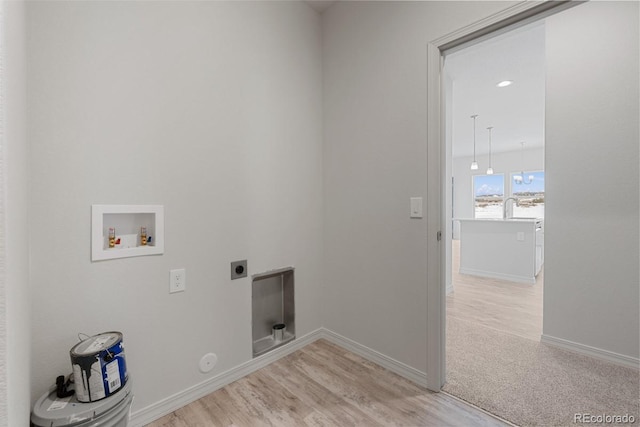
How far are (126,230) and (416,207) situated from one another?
169cm

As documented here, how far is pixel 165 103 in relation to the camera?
159cm

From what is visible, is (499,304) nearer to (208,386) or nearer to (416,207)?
(416,207)


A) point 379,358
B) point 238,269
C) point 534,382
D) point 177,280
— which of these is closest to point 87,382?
point 177,280

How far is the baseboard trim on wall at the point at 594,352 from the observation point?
2061 millimetres

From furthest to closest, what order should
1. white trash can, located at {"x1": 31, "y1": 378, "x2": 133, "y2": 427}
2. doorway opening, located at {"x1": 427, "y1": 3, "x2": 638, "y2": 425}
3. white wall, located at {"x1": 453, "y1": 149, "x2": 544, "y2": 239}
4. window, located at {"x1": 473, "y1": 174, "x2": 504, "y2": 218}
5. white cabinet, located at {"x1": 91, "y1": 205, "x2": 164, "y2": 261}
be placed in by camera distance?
window, located at {"x1": 473, "y1": 174, "x2": 504, "y2": 218} → white wall, located at {"x1": 453, "y1": 149, "x2": 544, "y2": 239} → doorway opening, located at {"x1": 427, "y1": 3, "x2": 638, "y2": 425} → white cabinet, located at {"x1": 91, "y1": 205, "x2": 164, "y2": 261} → white trash can, located at {"x1": 31, "y1": 378, "x2": 133, "y2": 427}

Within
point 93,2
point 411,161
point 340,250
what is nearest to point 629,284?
point 411,161

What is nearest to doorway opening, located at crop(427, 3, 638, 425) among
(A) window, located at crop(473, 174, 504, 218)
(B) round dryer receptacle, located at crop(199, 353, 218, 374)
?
(B) round dryer receptacle, located at crop(199, 353, 218, 374)

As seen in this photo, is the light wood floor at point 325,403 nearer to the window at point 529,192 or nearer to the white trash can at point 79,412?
the white trash can at point 79,412

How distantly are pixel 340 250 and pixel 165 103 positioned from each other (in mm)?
1593

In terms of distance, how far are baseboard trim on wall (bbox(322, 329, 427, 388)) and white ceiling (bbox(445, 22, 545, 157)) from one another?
215 cm

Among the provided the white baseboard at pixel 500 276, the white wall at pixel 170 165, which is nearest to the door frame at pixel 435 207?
the white wall at pixel 170 165

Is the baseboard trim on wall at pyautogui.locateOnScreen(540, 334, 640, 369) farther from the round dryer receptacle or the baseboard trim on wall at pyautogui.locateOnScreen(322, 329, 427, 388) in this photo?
the round dryer receptacle

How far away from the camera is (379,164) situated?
2.09 meters

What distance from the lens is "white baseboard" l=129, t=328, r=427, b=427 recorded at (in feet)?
5.15
